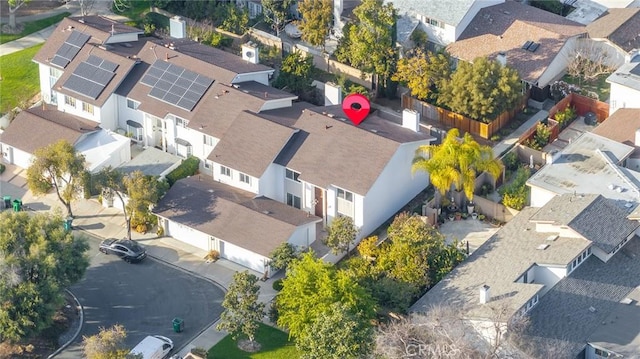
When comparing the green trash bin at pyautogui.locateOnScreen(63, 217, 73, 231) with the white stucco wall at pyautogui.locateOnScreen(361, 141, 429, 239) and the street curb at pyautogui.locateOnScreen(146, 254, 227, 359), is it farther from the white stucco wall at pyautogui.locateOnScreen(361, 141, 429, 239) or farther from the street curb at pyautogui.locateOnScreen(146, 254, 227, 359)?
the white stucco wall at pyautogui.locateOnScreen(361, 141, 429, 239)

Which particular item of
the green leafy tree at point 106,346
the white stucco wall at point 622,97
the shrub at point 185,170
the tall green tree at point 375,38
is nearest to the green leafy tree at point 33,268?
the green leafy tree at point 106,346

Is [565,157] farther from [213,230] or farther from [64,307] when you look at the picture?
[64,307]

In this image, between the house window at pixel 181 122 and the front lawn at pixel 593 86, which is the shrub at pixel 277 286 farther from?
the front lawn at pixel 593 86

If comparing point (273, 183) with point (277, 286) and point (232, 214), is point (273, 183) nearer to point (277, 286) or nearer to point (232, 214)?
point (232, 214)

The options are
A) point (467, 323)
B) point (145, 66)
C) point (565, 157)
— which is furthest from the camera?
point (145, 66)

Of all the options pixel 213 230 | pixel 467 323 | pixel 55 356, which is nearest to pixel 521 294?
pixel 467 323

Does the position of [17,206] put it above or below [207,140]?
below

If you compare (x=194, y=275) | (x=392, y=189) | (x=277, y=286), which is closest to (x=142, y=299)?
(x=194, y=275)

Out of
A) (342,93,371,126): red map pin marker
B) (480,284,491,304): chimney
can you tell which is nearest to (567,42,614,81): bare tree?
(342,93,371,126): red map pin marker
